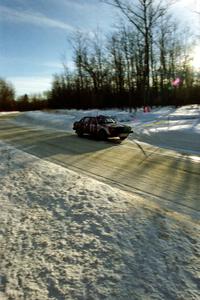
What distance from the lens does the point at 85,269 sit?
3.78 m

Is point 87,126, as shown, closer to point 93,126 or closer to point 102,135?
point 93,126

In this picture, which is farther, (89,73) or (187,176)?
(89,73)

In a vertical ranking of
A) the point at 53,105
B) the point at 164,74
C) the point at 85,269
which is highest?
the point at 164,74

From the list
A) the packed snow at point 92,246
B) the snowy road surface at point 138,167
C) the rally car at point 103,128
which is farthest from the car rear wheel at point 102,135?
the packed snow at point 92,246

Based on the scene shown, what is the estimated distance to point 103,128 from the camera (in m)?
16.1

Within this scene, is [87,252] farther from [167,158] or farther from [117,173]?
[167,158]

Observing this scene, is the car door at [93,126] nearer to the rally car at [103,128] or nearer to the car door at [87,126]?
the rally car at [103,128]

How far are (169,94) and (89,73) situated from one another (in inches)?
630

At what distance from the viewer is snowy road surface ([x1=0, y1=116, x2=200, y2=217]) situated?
685 centimetres

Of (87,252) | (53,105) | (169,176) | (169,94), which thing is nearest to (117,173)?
(169,176)

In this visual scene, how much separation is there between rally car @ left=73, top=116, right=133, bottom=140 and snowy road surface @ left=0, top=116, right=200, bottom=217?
2.79 feet

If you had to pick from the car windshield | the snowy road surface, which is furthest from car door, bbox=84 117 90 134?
the snowy road surface

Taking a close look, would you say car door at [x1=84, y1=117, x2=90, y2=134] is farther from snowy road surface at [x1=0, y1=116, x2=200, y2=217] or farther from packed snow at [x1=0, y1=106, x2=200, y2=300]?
packed snow at [x1=0, y1=106, x2=200, y2=300]

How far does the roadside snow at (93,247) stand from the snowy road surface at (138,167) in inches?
33.2
